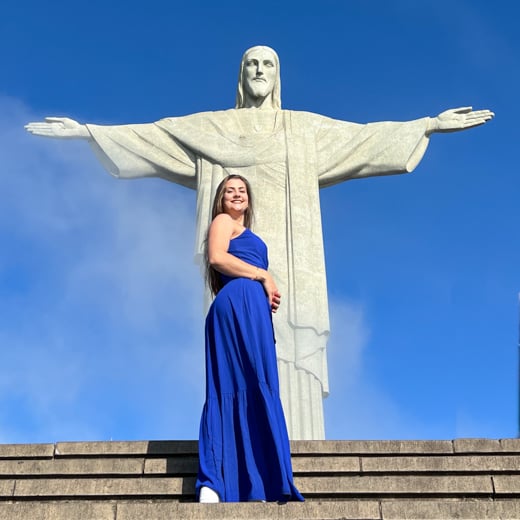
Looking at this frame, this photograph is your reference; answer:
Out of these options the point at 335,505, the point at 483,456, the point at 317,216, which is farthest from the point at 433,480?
the point at 317,216

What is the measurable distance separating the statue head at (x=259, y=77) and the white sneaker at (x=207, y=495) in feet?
22.6

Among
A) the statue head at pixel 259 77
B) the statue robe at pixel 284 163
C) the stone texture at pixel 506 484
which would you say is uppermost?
the statue head at pixel 259 77

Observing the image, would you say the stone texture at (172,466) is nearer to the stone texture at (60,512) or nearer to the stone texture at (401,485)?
the stone texture at (401,485)

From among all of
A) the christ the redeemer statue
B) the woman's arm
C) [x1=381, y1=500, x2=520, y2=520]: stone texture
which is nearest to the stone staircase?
[x1=381, y1=500, x2=520, y2=520]: stone texture

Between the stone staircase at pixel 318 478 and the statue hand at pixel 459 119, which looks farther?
the statue hand at pixel 459 119

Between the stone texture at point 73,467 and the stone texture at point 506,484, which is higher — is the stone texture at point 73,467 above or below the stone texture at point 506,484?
above

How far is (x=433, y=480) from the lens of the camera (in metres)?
5.45

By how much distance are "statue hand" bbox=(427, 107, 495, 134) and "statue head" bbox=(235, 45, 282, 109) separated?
1898 millimetres

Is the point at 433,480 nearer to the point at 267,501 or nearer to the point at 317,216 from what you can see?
the point at 267,501

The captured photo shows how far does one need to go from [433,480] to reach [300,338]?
440 centimetres

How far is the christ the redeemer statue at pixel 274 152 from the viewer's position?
10.3 m

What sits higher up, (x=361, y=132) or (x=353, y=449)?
(x=361, y=132)

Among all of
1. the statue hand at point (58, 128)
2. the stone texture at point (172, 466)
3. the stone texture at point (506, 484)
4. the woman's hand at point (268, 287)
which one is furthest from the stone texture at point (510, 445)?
the statue hand at point (58, 128)

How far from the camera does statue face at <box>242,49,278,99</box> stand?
437 inches
